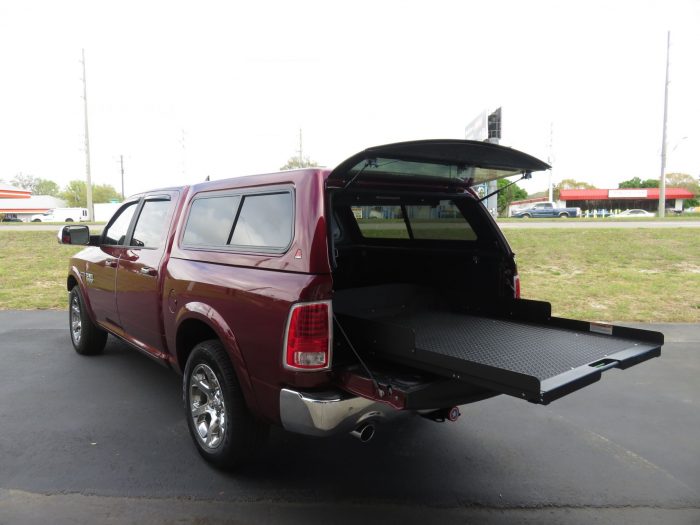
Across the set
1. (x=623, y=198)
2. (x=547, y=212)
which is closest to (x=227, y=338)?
(x=547, y=212)

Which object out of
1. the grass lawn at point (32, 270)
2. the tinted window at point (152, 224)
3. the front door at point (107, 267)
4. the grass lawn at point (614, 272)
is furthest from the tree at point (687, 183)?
the tinted window at point (152, 224)

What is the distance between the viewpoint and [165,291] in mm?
3959

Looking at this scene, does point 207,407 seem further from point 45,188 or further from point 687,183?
point 45,188

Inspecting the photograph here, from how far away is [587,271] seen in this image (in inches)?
484

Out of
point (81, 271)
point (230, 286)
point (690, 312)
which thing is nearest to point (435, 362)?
point (230, 286)

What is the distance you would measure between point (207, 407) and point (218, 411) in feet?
0.42

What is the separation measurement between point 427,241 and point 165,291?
2094mm

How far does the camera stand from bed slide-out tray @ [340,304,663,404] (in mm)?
2484

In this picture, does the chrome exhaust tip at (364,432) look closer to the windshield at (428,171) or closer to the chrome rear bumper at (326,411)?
the chrome rear bumper at (326,411)

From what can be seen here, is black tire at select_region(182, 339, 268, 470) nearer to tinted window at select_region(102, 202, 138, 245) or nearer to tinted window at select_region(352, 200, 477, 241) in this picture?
tinted window at select_region(352, 200, 477, 241)

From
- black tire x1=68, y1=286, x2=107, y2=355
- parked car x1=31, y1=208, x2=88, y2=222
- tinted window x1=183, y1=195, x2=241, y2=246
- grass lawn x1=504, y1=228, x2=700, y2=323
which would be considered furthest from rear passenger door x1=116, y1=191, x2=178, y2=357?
parked car x1=31, y1=208, x2=88, y2=222

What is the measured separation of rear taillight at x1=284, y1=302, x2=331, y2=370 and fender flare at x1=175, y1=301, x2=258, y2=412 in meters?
0.42

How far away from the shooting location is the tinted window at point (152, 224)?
4.33 m

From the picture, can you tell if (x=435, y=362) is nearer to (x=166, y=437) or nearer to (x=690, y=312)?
(x=166, y=437)
